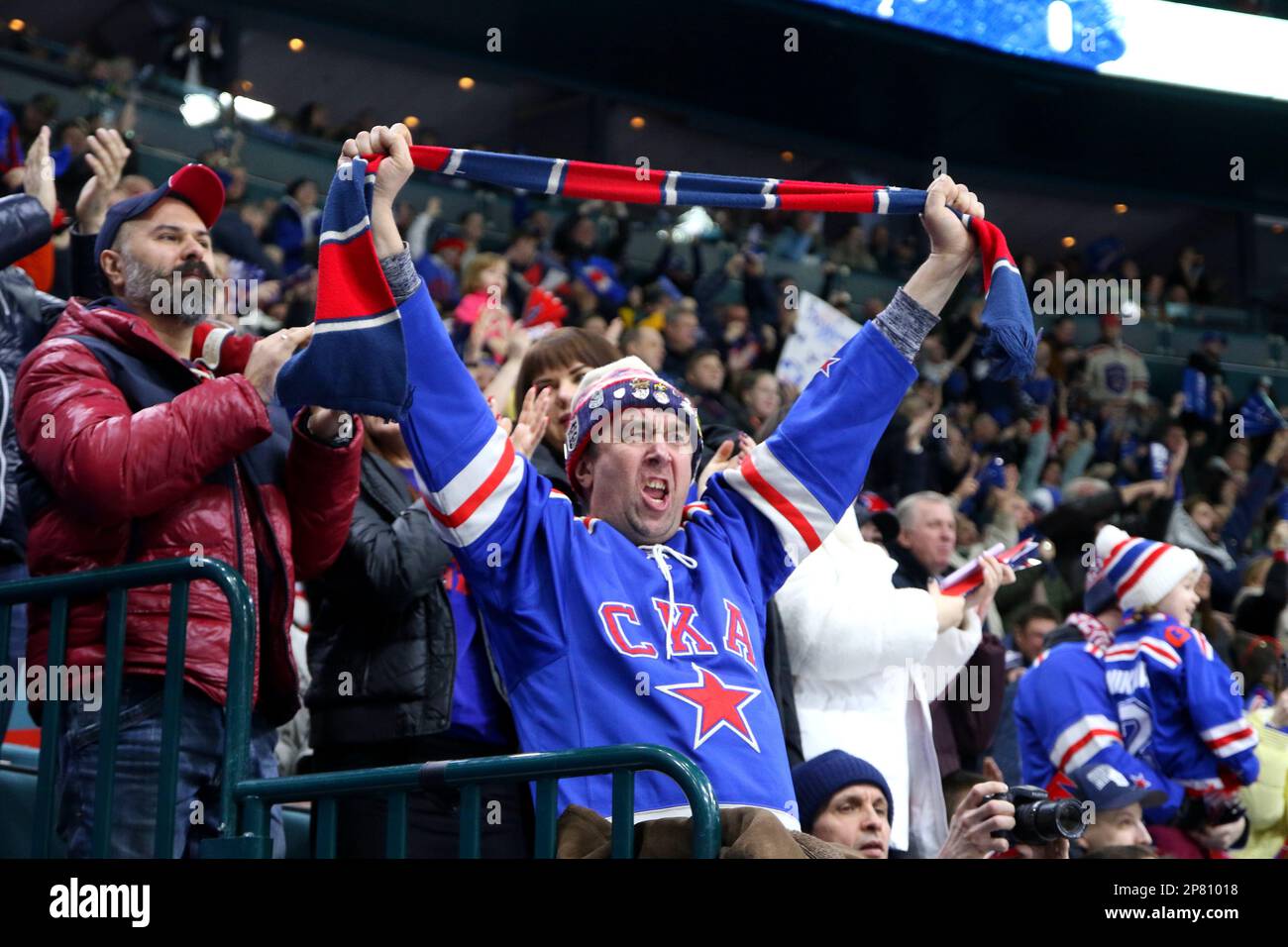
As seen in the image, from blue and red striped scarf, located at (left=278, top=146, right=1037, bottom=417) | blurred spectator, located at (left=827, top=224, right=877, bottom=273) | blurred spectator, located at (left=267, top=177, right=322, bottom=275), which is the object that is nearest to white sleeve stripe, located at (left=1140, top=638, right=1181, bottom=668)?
blue and red striped scarf, located at (left=278, top=146, right=1037, bottom=417)

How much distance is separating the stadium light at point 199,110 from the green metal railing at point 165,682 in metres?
10.5

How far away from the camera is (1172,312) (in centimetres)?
1880

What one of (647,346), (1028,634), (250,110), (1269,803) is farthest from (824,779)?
(250,110)

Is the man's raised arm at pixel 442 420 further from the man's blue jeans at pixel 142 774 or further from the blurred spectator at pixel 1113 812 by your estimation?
the blurred spectator at pixel 1113 812

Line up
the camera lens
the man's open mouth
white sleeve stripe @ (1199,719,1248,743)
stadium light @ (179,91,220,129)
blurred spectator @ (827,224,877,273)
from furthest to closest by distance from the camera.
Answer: blurred spectator @ (827,224,877,273) → stadium light @ (179,91,220,129) → white sleeve stripe @ (1199,719,1248,743) → the man's open mouth → the camera lens

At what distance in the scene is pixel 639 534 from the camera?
131 inches

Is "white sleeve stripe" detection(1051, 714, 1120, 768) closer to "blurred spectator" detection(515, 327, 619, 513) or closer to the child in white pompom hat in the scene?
the child in white pompom hat

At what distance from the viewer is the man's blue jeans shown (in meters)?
3.22

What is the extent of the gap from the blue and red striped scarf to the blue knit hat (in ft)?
3.35

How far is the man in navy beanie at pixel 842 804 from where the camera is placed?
3873mm

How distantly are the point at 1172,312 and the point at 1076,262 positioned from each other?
4.07ft
